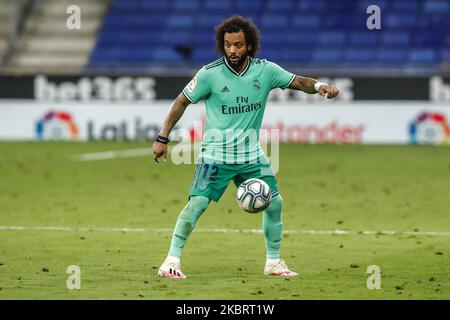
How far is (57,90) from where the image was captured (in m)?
30.5

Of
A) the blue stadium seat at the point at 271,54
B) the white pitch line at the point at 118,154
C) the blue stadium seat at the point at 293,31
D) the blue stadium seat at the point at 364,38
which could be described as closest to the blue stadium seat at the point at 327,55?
the blue stadium seat at the point at 293,31

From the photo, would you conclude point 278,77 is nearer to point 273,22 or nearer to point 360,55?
point 360,55

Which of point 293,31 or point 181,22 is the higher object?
point 181,22

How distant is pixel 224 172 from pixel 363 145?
19.1 meters

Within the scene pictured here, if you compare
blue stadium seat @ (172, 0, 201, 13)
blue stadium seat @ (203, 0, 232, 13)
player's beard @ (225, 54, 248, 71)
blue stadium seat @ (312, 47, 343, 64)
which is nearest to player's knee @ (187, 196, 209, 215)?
player's beard @ (225, 54, 248, 71)

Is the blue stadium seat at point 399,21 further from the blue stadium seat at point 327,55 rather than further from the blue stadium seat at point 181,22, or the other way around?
the blue stadium seat at point 181,22

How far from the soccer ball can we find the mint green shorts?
15cm

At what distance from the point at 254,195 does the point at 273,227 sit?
0.55 meters

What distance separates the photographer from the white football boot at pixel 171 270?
33.2ft

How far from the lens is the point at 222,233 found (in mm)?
13758

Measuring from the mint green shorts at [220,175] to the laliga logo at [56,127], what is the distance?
67.2 feet

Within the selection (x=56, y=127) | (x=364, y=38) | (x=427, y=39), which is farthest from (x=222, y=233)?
(x=427, y=39)
